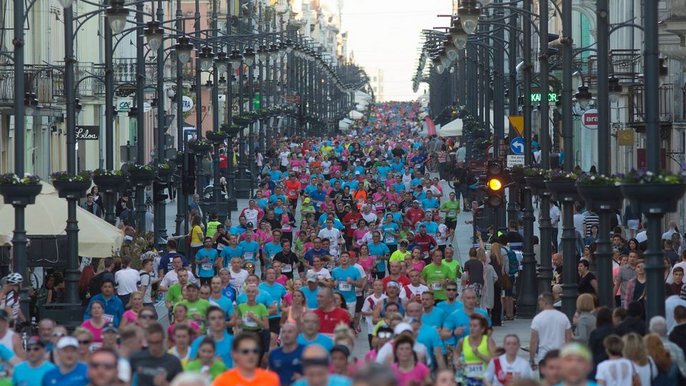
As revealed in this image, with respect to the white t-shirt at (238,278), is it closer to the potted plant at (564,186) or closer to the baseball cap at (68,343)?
the potted plant at (564,186)

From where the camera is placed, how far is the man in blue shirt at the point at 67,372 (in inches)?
585

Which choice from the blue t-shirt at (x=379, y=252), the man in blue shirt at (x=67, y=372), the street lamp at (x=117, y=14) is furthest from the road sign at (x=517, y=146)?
the man in blue shirt at (x=67, y=372)

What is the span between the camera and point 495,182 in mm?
33656

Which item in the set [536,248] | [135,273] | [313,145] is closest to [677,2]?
[536,248]

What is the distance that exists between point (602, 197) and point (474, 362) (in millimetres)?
4547

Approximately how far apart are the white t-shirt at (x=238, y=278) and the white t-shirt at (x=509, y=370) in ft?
28.9

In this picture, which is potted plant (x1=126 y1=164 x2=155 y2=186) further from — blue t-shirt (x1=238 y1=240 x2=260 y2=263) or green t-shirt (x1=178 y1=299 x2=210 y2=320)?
green t-shirt (x1=178 y1=299 x2=210 y2=320)

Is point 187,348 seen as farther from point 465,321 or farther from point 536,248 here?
point 536,248

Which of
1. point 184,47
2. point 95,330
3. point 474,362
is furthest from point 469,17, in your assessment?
point 474,362

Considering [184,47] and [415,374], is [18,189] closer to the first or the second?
[415,374]

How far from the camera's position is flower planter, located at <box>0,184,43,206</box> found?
79.3 feet

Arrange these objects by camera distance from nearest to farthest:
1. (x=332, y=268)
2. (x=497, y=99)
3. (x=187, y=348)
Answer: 1. (x=187, y=348)
2. (x=332, y=268)
3. (x=497, y=99)

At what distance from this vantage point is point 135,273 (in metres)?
26.4

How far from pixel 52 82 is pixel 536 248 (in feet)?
55.0
